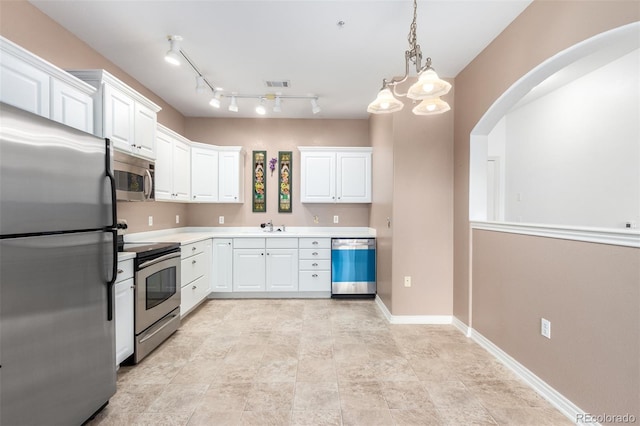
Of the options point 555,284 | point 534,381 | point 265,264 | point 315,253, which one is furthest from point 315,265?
point 555,284

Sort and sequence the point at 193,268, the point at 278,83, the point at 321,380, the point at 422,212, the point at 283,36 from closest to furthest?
the point at 321,380 → the point at 283,36 → the point at 422,212 → the point at 278,83 → the point at 193,268

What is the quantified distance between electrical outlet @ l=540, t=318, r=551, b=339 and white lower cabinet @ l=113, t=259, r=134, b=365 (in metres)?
3.11

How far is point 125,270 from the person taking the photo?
2236 millimetres

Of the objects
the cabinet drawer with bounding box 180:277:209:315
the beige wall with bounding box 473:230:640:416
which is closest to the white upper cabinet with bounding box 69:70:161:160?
the cabinet drawer with bounding box 180:277:209:315

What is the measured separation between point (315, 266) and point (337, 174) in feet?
4.77

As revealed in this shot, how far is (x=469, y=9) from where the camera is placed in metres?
2.12

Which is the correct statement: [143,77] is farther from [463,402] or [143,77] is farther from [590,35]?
[463,402]

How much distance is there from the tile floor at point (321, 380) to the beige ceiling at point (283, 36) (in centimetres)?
281

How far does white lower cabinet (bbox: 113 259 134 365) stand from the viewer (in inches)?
85.4

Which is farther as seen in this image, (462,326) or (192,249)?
(192,249)

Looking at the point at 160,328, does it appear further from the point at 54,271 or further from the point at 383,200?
the point at 383,200

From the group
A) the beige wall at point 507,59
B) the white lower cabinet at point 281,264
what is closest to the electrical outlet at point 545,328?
the beige wall at point 507,59

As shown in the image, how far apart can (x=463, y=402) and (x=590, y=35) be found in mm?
2435

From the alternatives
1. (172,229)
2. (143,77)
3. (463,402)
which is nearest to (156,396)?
(463,402)
